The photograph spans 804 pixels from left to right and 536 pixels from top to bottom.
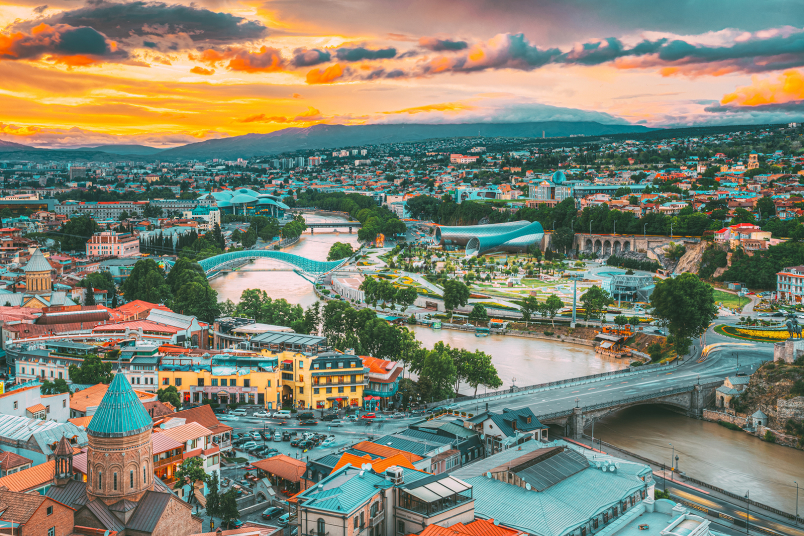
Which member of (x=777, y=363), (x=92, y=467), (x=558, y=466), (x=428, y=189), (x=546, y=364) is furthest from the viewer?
(x=428, y=189)

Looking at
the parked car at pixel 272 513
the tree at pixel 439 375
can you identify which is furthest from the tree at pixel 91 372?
the parked car at pixel 272 513

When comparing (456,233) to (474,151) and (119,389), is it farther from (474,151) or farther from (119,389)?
(474,151)

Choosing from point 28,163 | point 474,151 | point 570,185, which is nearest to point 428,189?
point 570,185

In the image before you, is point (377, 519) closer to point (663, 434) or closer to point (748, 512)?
point (748, 512)

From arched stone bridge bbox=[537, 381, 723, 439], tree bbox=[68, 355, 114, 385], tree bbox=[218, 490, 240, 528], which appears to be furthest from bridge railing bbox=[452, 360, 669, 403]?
tree bbox=[218, 490, 240, 528]

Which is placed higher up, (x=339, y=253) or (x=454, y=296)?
(x=454, y=296)

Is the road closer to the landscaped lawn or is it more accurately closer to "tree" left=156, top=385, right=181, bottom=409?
"tree" left=156, top=385, right=181, bottom=409

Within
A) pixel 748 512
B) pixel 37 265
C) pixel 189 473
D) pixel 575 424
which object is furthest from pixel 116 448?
pixel 37 265
